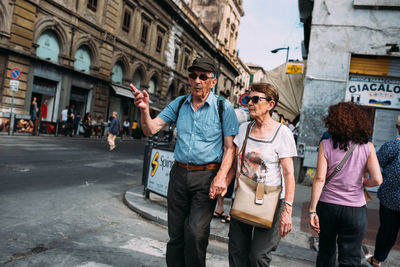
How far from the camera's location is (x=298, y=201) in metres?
7.74

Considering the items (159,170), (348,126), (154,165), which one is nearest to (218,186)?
(348,126)

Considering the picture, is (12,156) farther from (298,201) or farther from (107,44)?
(107,44)

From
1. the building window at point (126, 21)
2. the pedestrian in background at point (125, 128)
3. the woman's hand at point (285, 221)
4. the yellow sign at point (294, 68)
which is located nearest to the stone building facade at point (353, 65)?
the yellow sign at point (294, 68)

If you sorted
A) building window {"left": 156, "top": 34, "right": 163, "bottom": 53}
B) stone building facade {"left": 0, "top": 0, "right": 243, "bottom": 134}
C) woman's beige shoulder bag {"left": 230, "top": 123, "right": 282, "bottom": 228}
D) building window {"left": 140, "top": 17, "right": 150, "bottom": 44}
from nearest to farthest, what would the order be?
1. woman's beige shoulder bag {"left": 230, "top": 123, "right": 282, "bottom": 228}
2. stone building facade {"left": 0, "top": 0, "right": 243, "bottom": 134}
3. building window {"left": 140, "top": 17, "right": 150, "bottom": 44}
4. building window {"left": 156, "top": 34, "right": 163, "bottom": 53}

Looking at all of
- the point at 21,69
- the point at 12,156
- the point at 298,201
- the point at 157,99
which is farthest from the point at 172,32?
the point at 298,201

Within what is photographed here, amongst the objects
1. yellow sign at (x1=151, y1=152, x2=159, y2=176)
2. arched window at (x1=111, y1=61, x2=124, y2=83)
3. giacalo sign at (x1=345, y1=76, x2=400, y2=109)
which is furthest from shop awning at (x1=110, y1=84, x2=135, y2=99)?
yellow sign at (x1=151, y1=152, x2=159, y2=176)

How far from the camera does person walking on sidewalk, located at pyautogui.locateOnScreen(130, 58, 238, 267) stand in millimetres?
2836

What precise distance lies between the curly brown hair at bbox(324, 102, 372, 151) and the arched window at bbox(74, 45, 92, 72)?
21.3 meters

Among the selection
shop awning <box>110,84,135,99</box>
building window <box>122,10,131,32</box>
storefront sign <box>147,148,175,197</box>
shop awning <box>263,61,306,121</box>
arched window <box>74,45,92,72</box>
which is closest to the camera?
storefront sign <box>147,148,175,197</box>

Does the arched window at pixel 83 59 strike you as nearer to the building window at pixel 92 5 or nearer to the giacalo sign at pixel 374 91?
the building window at pixel 92 5

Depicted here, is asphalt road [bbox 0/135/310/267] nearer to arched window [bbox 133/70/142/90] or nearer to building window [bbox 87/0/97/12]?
building window [bbox 87/0/97/12]

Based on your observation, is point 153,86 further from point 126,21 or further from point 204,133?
point 204,133

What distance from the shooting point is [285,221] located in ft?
8.38

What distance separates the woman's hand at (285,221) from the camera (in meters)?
2.54
